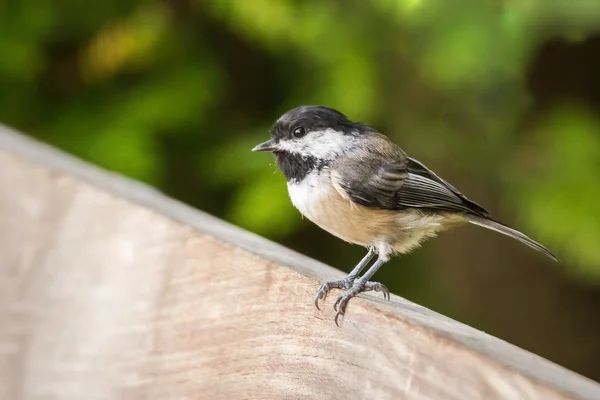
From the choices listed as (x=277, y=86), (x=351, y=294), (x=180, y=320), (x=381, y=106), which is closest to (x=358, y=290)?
(x=351, y=294)

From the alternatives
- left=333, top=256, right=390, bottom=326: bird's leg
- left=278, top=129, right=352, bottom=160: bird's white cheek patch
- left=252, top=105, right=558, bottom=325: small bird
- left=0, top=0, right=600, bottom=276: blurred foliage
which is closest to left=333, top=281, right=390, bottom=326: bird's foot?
left=333, top=256, right=390, bottom=326: bird's leg

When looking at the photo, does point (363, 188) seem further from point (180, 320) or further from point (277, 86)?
point (277, 86)

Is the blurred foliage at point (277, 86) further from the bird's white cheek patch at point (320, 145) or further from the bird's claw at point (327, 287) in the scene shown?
the bird's claw at point (327, 287)

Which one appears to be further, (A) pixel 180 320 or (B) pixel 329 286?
(A) pixel 180 320

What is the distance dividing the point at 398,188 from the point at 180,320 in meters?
0.37

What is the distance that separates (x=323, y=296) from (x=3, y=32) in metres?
1.41

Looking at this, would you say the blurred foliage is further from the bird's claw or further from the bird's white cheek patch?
the bird's claw

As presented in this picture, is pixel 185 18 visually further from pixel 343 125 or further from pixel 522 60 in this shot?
pixel 343 125

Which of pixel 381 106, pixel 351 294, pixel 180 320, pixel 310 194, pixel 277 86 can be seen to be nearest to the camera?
pixel 351 294

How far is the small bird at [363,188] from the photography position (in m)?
1.03

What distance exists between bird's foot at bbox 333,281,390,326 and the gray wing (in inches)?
7.2

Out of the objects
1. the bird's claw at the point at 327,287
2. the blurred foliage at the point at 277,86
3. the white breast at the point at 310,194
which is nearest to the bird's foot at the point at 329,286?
the bird's claw at the point at 327,287

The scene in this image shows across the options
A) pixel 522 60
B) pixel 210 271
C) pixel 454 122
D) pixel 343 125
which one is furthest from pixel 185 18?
pixel 210 271

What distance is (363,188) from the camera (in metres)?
1.06
